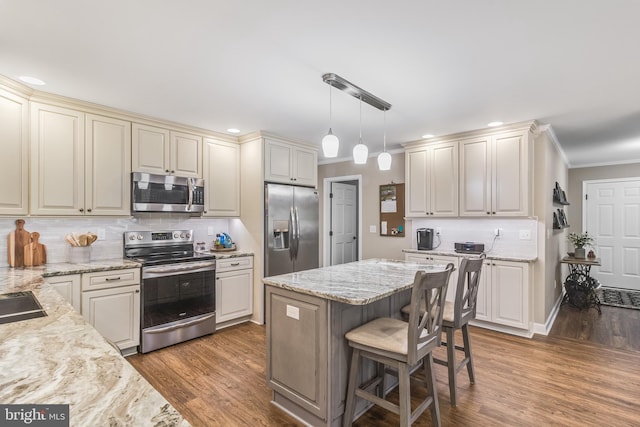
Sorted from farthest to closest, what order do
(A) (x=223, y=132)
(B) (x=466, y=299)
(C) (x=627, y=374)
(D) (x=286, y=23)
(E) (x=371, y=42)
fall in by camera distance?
(A) (x=223, y=132) < (C) (x=627, y=374) < (B) (x=466, y=299) < (E) (x=371, y=42) < (D) (x=286, y=23)

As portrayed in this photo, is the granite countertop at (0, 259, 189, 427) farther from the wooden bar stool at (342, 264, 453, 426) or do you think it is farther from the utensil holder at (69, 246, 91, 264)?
the utensil holder at (69, 246, 91, 264)

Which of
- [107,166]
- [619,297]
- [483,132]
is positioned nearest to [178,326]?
[107,166]

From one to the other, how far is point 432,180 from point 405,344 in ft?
9.84

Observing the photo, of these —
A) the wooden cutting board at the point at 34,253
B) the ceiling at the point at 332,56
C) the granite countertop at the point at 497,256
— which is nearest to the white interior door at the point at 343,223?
the granite countertop at the point at 497,256

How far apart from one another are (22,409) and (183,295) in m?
2.74

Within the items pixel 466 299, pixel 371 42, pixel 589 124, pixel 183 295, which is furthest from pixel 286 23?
pixel 589 124

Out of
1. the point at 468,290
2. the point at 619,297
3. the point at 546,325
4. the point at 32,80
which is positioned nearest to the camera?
the point at 468,290

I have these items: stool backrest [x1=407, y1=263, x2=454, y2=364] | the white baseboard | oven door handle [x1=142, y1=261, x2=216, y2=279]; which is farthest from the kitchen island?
the white baseboard

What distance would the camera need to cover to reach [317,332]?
6.66 feet

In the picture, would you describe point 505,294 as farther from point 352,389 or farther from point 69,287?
point 69,287

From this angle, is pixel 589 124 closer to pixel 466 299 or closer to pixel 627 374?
pixel 627 374

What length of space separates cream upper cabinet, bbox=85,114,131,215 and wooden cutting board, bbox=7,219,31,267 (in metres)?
0.53

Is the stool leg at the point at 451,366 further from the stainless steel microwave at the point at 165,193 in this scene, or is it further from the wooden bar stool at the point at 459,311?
the stainless steel microwave at the point at 165,193

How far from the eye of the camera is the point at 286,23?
184 cm
